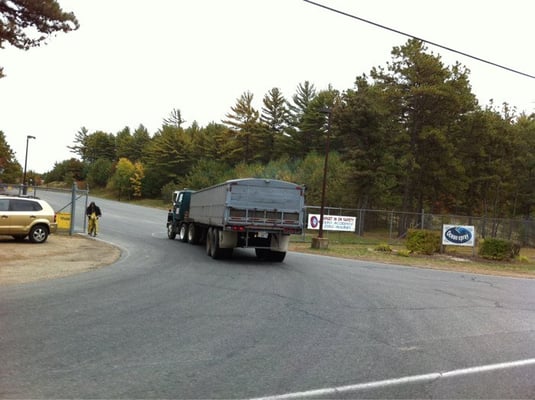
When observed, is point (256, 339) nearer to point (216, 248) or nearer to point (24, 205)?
point (216, 248)

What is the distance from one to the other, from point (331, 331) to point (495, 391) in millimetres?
2628

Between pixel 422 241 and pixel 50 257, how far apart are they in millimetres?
16797

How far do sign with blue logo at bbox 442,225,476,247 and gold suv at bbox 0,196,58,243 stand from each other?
18157mm

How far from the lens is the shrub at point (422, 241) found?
24.2m

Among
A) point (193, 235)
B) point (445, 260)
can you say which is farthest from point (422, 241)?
point (193, 235)

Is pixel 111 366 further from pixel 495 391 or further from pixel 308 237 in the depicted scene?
pixel 308 237

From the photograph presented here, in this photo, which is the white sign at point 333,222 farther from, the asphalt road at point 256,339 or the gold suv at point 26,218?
the asphalt road at point 256,339

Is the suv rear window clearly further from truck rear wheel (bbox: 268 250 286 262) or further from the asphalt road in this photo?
truck rear wheel (bbox: 268 250 286 262)

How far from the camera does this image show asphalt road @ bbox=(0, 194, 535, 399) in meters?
4.78

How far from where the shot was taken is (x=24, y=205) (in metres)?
19.0

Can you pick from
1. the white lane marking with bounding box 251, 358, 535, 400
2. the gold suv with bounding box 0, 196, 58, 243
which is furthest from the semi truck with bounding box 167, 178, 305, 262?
the white lane marking with bounding box 251, 358, 535, 400

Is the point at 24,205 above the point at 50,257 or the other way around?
above

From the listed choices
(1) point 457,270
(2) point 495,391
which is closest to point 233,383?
(2) point 495,391

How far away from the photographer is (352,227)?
97.7ft
